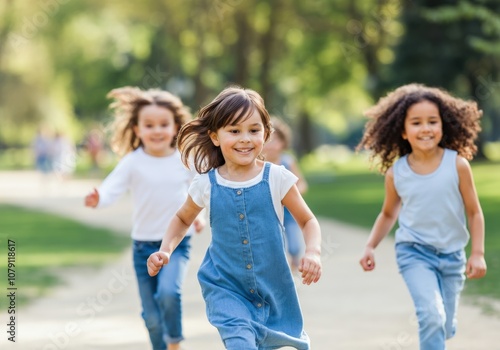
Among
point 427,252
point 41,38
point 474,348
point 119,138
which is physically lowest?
point 474,348

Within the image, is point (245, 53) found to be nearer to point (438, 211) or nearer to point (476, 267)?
point (438, 211)

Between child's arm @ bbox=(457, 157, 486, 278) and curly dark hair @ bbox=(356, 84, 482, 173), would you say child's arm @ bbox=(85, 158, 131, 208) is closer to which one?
curly dark hair @ bbox=(356, 84, 482, 173)

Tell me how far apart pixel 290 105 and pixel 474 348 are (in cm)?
5345

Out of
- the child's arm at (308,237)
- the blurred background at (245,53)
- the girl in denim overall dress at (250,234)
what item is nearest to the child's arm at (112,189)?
the girl in denim overall dress at (250,234)

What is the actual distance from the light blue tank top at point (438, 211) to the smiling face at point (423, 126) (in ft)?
0.53

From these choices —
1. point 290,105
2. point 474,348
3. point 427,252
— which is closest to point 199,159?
point 427,252

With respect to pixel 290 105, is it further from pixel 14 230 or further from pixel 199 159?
pixel 199 159

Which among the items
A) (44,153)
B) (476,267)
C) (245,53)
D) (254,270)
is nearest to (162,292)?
(254,270)

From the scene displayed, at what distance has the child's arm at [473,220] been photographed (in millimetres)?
5473

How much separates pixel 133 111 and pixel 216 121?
2.21 m

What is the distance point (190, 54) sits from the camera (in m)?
43.9

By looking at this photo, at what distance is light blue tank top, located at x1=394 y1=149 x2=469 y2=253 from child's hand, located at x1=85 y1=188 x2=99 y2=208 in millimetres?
1936

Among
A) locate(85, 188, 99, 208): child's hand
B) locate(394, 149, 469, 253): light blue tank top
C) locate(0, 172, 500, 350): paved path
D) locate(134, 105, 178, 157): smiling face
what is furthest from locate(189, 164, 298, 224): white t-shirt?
locate(0, 172, 500, 350): paved path

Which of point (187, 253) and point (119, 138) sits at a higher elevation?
point (119, 138)
